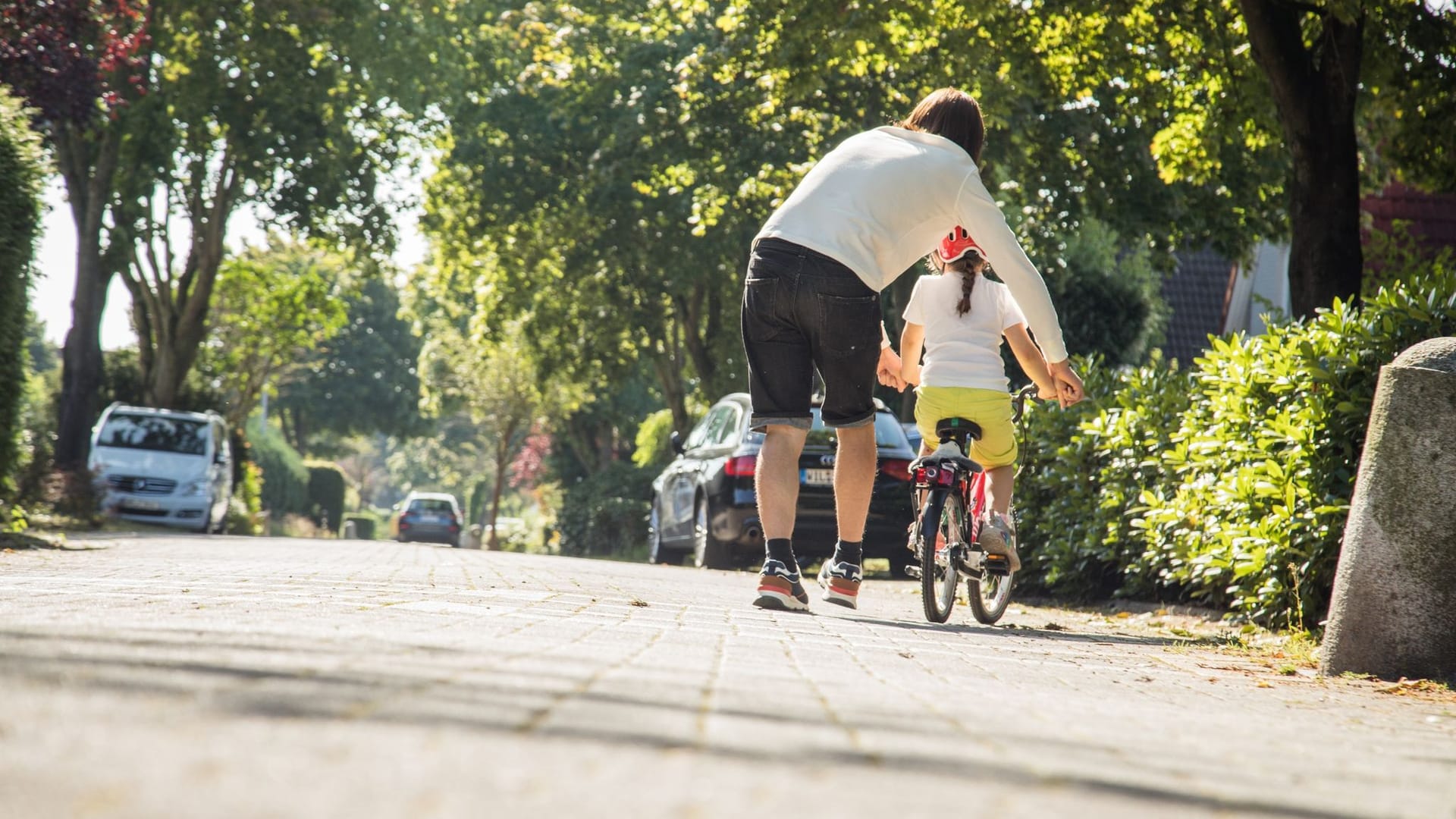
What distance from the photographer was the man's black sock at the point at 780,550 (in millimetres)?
A: 6539

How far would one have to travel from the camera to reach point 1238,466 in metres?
→ 7.79

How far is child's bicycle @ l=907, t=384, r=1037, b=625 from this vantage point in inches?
275

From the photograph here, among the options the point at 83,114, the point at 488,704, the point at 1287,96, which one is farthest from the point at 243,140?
the point at 488,704

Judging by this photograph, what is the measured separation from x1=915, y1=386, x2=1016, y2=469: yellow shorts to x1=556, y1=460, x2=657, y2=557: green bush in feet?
70.3

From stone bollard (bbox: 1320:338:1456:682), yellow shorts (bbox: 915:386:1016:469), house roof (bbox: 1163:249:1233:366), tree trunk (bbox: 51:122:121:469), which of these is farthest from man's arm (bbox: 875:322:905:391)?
house roof (bbox: 1163:249:1233:366)

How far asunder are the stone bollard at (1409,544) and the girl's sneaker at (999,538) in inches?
64.4

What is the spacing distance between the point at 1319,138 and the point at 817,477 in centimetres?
493

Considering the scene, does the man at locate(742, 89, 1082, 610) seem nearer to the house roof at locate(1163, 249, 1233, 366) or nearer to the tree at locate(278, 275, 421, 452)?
the house roof at locate(1163, 249, 1233, 366)

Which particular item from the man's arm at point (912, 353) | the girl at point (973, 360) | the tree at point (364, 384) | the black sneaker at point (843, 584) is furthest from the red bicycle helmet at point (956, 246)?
the tree at point (364, 384)

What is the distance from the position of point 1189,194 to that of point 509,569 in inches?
420

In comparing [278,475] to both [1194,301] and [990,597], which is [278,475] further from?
[990,597]

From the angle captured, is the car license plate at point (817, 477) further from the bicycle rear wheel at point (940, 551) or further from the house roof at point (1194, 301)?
the house roof at point (1194, 301)

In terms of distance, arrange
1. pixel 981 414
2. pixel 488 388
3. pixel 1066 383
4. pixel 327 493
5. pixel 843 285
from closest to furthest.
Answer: pixel 843 285 < pixel 1066 383 < pixel 981 414 < pixel 488 388 < pixel 327 493

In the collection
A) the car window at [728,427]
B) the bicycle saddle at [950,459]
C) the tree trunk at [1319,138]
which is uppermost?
the tree trunk at [1319,138]
